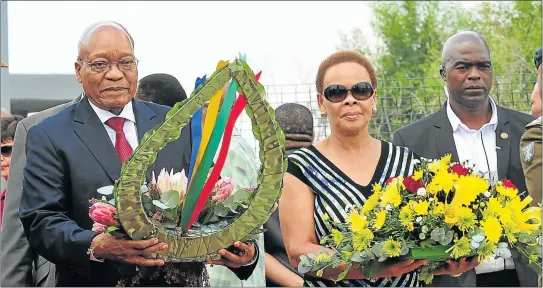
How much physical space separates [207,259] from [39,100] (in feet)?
17.6

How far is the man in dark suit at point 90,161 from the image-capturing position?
3.58 meters

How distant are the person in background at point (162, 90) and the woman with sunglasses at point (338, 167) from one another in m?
1.06

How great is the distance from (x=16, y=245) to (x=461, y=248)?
1993mm

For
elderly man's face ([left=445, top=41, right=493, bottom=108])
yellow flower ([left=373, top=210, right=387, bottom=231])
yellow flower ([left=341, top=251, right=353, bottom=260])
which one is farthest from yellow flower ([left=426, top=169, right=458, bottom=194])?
elderly man's face ([left=445, top=41, right=493, bottom=108])

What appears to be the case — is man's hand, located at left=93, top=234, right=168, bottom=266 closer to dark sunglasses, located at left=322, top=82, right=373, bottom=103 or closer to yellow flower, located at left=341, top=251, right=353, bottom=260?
yellow flower, located at left=341, top=251, right=353, bottom=260

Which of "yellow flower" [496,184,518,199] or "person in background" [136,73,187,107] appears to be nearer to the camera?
"yellow flower" [496,184,518,199]

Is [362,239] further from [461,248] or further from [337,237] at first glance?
[461,248]

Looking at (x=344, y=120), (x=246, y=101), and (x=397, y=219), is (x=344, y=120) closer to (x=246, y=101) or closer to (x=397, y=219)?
(x=397, y=219)

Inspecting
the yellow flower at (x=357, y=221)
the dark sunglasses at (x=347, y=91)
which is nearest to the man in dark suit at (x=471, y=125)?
the dark sunglasses at (x=347, y=91)

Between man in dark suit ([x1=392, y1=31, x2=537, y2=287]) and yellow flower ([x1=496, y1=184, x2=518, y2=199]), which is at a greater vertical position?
man in dark suit ([x1=392, y1=31, x2=537, y2=287])

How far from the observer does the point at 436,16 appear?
4466 cm

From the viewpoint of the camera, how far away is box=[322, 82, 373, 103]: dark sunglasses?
4.24 m

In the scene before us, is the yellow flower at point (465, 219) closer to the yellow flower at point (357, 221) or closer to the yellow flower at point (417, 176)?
the yellow flower at point (417, 176)

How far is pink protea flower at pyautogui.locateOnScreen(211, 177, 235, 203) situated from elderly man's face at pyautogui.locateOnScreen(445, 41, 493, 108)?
1.64 metres
